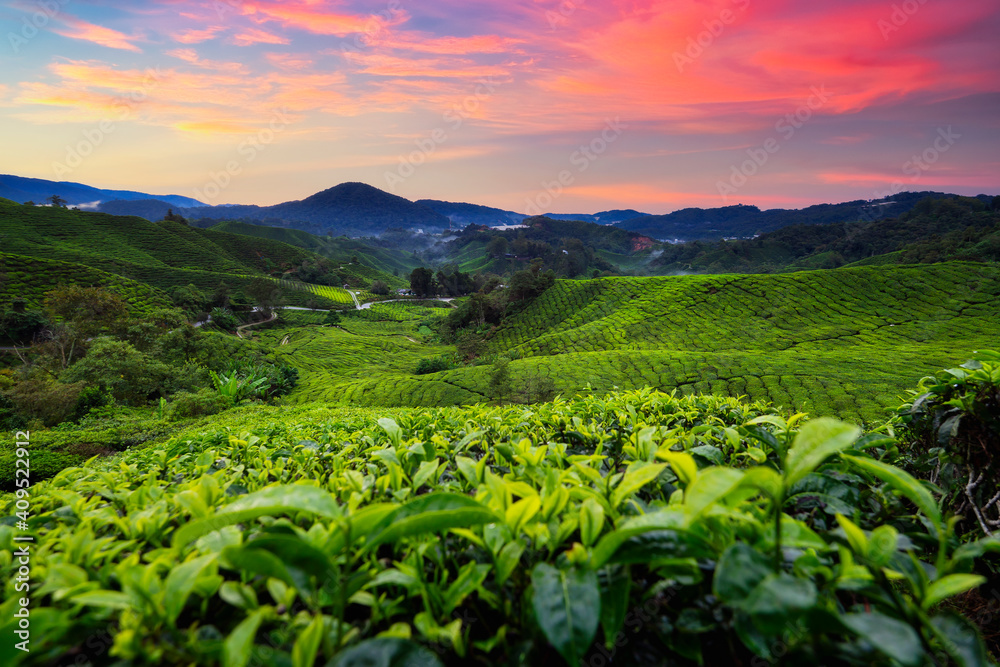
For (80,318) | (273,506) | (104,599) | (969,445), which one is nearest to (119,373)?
(80,318)

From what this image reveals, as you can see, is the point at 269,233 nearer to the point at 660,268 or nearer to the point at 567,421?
the point at 660,268

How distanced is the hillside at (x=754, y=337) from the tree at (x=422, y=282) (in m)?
39.1

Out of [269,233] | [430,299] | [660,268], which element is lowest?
[430,299]

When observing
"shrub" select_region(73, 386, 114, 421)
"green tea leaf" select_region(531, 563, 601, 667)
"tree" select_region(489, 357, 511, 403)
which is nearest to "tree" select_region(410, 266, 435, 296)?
"tree" select_region(489, 357, 511, 403)

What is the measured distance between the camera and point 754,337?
3212cm

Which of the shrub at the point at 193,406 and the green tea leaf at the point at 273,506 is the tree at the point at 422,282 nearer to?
the shrub at the point at 193,406

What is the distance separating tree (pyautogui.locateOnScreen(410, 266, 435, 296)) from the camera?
83438mm

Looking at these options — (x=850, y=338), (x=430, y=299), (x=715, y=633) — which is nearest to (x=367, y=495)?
(x=715, y=633)

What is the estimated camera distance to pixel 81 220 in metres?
78.3

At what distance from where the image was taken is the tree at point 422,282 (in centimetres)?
8344

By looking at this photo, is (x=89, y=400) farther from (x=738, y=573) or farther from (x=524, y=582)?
(x=738, y=573)

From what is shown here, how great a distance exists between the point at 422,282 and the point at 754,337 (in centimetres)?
6503

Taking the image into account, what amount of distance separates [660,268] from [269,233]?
139 m

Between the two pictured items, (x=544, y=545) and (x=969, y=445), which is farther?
(x=969, y=445)
